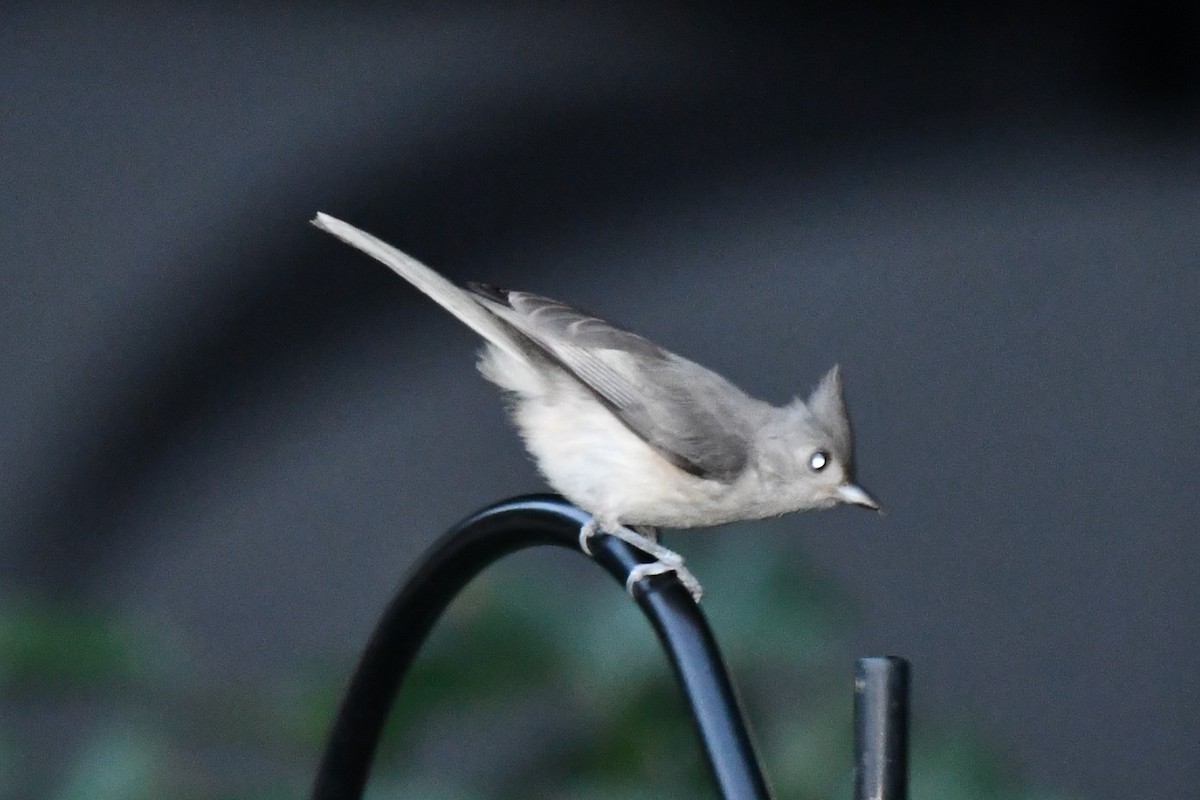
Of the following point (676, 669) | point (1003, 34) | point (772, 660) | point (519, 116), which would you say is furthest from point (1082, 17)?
point (676, 669)

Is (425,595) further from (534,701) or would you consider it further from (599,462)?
(599,462)

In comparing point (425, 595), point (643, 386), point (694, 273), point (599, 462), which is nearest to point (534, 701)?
point (425, 595)

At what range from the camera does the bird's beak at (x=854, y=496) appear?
2148mm

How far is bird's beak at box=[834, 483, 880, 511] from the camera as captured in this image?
7.05ft

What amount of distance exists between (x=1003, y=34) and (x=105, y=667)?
295cm

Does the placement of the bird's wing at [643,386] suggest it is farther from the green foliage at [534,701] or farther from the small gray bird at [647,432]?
the green foliage at [534,701]

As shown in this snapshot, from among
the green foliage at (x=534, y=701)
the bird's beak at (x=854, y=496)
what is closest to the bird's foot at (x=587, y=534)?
the green foliage at (x=534, y=701)

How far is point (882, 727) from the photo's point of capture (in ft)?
3.78

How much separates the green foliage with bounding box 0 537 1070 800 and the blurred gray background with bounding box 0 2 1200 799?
1.84 metres

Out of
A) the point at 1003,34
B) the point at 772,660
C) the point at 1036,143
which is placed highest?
the point at 1003,34

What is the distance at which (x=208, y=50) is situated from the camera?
393 cm

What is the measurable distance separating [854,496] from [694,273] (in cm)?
191

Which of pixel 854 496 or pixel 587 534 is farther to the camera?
pixel 854 496

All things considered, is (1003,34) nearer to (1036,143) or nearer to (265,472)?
(1036,143)
